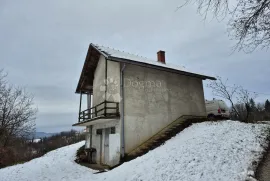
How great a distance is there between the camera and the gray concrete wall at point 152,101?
1302 centimetres

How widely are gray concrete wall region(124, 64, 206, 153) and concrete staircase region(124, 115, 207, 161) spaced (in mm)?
289

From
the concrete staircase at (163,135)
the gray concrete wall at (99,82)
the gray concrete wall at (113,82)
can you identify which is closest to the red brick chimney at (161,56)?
the gray concrete wall at (99,82)

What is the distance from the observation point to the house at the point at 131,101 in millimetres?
12828

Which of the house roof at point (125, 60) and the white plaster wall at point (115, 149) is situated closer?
the white plaster wall at point (115, 149)

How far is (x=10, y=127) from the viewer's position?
17.1 m

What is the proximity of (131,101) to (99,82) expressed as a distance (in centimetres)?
498

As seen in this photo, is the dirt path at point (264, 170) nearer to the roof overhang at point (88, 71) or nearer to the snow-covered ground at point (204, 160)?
the snow-covered ground at point (204, 160)

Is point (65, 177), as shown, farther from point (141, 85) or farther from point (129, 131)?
point (141, 85)

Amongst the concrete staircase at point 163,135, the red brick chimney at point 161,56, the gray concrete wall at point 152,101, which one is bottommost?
the concrete staircase at point 163,135

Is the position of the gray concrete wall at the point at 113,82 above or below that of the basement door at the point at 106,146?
above

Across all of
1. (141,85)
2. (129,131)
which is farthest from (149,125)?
(141,85)

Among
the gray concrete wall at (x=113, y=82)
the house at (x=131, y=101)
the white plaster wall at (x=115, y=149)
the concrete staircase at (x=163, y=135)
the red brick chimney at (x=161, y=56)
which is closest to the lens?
the concrete staircase at (x=163, y=135)

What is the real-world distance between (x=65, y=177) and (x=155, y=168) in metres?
5.52

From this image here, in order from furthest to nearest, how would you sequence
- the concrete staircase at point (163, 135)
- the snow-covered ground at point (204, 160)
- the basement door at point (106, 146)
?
the basement door at point (106, 146) → the concrete staircase at point (163, 135) → the snow-covered ground at point (204, 160)
